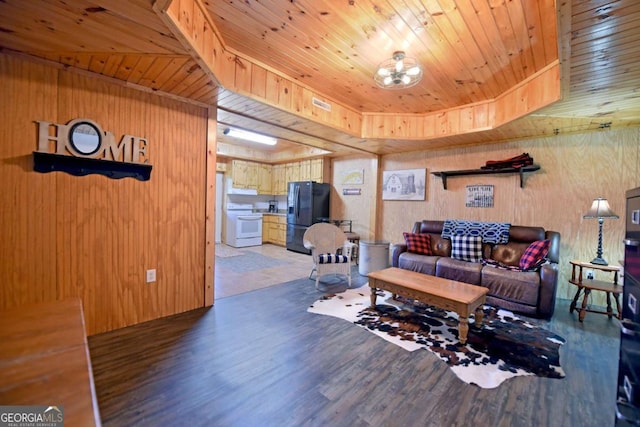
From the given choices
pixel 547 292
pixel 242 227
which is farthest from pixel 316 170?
pixel 547 292

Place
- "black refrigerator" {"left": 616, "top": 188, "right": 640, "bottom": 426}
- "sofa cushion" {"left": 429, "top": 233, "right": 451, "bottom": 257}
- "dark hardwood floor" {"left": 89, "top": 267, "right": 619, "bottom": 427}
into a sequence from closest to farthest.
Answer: "black refrigerator" {"left": 616, "top": 188, "right": 640, "bottom": 426} < "dark hardwood floor" {"left": 89, "top": 267, "right": 619, "bottom": 427} < "sofa cushion" {"left": 429, "top": 233, "right": 451, "bottom": 257}

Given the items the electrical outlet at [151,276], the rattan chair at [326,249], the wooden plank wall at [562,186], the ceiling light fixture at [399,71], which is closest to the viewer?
the ceiling light fixture at [399,71]

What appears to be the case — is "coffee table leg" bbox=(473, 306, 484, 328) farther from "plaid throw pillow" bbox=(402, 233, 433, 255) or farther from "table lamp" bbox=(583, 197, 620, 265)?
"table lamp" bbox=(583, 197, 620, 265)

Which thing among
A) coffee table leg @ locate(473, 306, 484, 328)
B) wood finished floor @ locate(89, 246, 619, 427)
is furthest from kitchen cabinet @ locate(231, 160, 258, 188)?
coffee table leg @ locate(473, 306, 484, 328)

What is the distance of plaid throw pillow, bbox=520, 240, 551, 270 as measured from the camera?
3.23m

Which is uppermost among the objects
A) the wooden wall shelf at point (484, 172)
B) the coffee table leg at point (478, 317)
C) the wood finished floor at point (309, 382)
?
the wooden wall shelf at point (484, 172)

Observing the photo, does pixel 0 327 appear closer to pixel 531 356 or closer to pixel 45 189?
pixel 45 189

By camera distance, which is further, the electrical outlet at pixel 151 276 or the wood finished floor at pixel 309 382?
the electrical outlet at pixel 151 276

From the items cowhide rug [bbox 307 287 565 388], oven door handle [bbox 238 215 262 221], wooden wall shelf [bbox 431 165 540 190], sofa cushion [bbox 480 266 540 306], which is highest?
wooden wall shelf [bbox 431 165 540 190]

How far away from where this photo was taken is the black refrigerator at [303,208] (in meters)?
6.23

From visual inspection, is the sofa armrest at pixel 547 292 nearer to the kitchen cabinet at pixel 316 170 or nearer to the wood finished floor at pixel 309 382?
the wood finished floor at pixel 309 382

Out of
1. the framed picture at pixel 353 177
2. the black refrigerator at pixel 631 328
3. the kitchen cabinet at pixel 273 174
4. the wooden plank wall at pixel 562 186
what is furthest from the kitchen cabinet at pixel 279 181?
the black refrigerator at pixel 631 328

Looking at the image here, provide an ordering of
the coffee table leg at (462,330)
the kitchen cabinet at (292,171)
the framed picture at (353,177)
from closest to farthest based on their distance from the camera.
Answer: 1. the coffee table leg at (462,330)
2. the framed picture at (353,177)
3. the kitchen cabinet at (292,171)

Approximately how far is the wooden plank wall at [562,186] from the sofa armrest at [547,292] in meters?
1.10
